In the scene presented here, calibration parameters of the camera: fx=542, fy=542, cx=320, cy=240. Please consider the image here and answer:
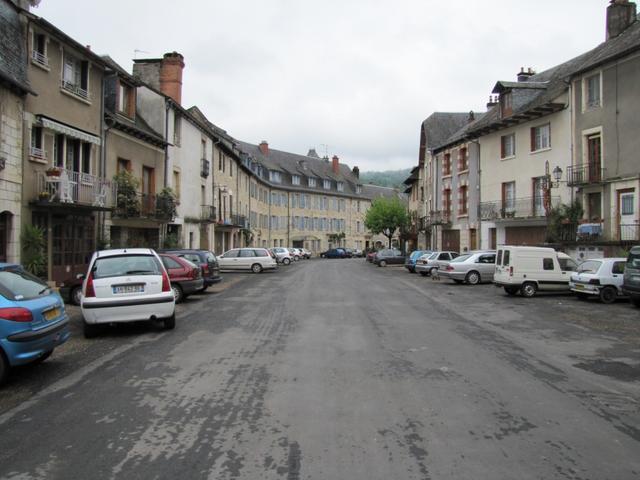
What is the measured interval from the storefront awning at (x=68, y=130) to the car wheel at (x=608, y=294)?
17869mm

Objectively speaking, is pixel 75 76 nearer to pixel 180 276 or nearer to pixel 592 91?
pixel 180 276

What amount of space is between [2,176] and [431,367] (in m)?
13.1

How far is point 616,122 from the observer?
2359 centimetres

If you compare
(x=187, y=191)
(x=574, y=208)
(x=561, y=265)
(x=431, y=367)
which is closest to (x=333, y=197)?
(x=187, y=191)

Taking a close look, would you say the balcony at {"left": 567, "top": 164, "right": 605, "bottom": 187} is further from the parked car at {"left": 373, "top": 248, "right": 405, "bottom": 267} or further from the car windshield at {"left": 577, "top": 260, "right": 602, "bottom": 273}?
the parked car at {"left": 373, "top": 248, "right": 405, "bottom": 267}

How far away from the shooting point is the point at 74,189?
18.3 metres

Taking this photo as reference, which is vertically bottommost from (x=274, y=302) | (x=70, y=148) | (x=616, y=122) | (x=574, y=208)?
(x=274, y=302)

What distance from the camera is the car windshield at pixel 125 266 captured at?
10.1 metres

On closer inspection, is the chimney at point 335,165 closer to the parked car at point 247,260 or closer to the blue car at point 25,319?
the parked car at point 247,260

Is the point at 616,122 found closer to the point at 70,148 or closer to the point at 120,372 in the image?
the point at 70,148

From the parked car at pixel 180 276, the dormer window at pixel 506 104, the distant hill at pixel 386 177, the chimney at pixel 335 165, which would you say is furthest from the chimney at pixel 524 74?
the distant hill at pixel 386 177

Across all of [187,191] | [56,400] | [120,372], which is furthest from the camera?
[187,191]

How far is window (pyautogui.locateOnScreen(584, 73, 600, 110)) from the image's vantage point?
2498 cm

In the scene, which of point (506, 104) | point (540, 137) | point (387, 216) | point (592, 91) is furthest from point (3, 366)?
point (387, 216)
